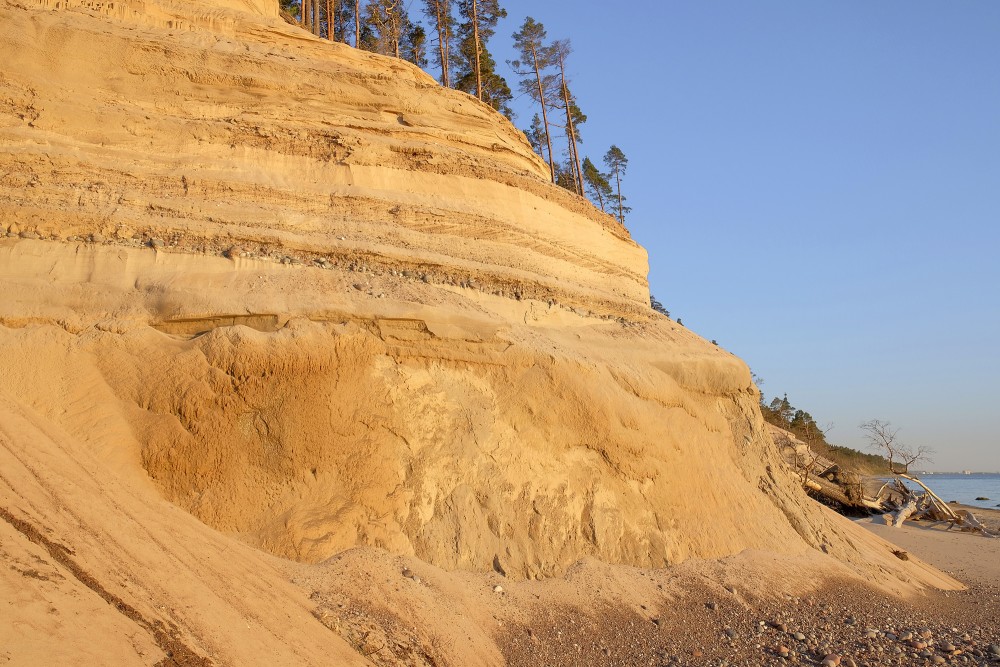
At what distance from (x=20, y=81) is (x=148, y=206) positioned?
119 inches

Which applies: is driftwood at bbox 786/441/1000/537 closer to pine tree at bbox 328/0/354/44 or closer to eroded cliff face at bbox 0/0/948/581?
eroded cliff face at bbox 0/0/948/581

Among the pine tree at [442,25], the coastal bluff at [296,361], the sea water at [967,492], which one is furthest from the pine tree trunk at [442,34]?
the sea water at [967,492]

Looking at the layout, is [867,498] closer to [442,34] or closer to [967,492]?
[442,34]

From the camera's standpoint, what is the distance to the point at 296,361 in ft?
27.5

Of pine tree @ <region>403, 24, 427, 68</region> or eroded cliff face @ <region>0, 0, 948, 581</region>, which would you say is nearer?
eroded cliff face @ <region>0, 0, 948, 581</region>

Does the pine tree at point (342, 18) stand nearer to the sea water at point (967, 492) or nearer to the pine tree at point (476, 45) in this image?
the pine tree at point (476, 45)

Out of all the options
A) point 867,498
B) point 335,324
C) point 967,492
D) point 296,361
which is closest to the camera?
point 296,361

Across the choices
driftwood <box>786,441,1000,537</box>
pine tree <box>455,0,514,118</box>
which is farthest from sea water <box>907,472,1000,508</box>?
pine tree <box>455,0,514,118</box>

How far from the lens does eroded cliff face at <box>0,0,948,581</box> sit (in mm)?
7918

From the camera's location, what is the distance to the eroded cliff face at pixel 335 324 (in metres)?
7.92

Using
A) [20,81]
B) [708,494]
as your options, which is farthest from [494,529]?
[20,81]

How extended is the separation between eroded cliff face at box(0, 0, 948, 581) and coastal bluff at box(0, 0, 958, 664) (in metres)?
0.04

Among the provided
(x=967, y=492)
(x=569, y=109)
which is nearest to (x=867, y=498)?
(x=569, y=109)

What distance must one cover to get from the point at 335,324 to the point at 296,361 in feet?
2.79
